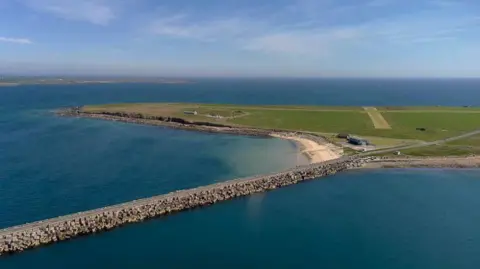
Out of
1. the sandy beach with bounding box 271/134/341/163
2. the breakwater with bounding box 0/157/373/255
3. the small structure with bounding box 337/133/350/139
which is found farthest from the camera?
the small structure with bounding box 337/133/350/139

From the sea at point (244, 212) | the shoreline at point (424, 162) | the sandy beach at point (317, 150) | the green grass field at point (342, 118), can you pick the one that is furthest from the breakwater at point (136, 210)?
the green grass field at point (342, 118)

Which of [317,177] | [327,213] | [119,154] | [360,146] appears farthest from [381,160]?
[119,154]

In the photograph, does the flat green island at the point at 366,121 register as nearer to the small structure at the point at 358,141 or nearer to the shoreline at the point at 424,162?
the small structure at the point at 358,141

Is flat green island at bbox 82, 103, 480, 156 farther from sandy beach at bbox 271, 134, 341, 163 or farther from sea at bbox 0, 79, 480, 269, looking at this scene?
sea at bbox 0, 79, 480, 269

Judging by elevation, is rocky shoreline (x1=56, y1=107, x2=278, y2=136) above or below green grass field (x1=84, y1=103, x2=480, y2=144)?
below

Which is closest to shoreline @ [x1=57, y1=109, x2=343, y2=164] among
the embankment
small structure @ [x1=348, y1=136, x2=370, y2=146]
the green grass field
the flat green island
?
the flat green island

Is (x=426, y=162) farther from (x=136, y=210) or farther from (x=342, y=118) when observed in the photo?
(x=136, y=210)

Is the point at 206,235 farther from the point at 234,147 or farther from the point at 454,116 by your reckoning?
the point at 454,116
